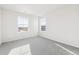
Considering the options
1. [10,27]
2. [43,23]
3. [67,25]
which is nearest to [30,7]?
[10,27]

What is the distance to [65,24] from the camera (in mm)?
4047

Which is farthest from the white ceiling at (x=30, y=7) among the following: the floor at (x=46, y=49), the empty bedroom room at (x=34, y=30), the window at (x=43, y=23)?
the floor at (x=46, y=49)

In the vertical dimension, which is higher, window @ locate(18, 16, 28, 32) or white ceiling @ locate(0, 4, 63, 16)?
white ceiling @ locate(0, 4, 63, 16)

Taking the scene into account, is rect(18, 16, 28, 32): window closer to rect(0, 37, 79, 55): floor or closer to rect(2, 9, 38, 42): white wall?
rect(2, 9, 38, 42): white wall

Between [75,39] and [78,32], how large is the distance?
0.42m

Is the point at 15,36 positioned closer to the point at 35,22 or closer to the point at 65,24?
the point at 35,22

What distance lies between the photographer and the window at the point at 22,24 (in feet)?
19.2

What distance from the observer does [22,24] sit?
6.03 metres

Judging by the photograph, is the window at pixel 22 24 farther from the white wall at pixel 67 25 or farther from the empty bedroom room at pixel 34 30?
the white wall at pixel 67 25

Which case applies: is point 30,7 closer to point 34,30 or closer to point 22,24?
point 22,24

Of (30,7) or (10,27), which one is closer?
(30,7)

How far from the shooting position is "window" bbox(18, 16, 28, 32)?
5840 millimetres

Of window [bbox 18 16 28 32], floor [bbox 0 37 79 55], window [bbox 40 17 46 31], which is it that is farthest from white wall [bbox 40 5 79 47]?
window [bbox 18 16 28 32]

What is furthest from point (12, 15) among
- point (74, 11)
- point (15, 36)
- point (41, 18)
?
point (74, 11)
